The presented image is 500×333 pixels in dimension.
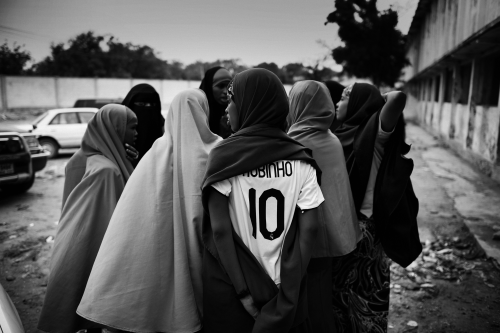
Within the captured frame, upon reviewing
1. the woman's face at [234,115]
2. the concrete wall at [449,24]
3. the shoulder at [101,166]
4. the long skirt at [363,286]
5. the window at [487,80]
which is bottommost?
the long skirt at [363,286]

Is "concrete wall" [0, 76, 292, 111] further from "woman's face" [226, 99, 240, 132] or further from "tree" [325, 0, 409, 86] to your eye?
"woman's face" [226, 99, 240, 132]

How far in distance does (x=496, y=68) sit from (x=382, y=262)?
31.8ft

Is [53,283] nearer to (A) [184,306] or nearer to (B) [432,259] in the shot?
(A) [184,306]

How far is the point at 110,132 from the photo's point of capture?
111 inches

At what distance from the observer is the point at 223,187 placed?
1.70m

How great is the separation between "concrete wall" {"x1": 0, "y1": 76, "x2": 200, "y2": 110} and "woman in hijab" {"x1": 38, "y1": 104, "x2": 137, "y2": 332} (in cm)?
2525

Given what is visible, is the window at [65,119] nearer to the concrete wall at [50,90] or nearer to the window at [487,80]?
→ the window at [487,80]

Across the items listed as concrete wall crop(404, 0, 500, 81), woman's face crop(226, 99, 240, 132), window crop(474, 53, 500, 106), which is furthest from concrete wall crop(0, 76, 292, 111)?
woman's face crop(226, 99, 240, 132)

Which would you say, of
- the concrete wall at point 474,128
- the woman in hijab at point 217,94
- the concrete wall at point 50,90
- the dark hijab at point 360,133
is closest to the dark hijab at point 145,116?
the woman in hijab at point 217,94

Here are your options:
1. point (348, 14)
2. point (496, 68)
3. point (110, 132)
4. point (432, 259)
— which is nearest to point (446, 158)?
point (496, 68)

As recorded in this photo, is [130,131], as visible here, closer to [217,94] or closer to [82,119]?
[217,94]

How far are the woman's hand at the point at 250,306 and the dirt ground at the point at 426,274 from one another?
6.59ft

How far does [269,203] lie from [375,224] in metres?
1.09

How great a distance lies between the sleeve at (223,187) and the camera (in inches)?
66.7
